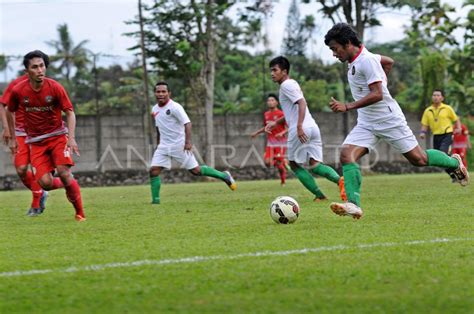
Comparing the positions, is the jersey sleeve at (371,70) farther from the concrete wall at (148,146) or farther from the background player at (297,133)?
the concrete wall at (148,146)

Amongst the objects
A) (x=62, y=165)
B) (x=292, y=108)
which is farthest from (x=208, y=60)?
(x=62, y=165)

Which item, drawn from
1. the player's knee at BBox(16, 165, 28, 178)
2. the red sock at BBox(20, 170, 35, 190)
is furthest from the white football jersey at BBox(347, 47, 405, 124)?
the red sock at BBox(20, 170, 35, 190)

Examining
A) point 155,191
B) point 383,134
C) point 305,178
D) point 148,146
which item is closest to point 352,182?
point 383,134

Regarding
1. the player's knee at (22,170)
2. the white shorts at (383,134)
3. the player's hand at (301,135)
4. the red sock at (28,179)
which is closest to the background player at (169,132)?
the red sock at (28,179)

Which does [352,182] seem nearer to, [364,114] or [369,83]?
[364,114]

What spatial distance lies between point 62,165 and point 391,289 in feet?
20.1

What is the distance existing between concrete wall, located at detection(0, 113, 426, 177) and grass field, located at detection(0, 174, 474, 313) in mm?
16890

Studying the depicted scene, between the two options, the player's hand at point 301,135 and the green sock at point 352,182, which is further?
the player's hand at point 301,135

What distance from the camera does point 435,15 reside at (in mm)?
28984

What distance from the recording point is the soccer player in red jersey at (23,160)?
1086cm

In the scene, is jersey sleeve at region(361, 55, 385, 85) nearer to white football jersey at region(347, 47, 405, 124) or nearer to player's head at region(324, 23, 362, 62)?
white football jersey at region(347, 47, 405, 124)

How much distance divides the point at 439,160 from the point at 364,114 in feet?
3.49

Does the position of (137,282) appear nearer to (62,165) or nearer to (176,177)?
(62,165)

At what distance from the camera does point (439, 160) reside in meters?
10.2
